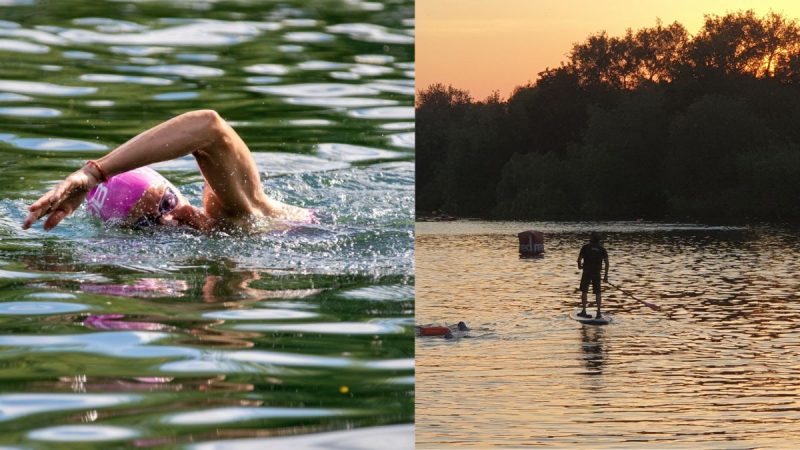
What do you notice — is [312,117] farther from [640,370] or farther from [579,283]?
[640,370]

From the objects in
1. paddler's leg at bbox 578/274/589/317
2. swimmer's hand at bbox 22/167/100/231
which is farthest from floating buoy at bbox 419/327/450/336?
swimmer's hand at bbox 22/167/100/231

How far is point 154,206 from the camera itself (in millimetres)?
4195

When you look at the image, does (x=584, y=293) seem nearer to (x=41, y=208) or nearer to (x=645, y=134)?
(x=645, y=134)

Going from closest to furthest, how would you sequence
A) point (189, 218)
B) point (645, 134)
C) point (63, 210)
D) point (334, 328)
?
point (63, 210) → point (334, 328) → point (189, 218) → point (645, 134)

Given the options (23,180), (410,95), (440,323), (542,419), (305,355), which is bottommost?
(542,419)

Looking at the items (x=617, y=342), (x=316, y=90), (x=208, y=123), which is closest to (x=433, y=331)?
(x=617, y=342)

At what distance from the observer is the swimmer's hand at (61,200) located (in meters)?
3.22

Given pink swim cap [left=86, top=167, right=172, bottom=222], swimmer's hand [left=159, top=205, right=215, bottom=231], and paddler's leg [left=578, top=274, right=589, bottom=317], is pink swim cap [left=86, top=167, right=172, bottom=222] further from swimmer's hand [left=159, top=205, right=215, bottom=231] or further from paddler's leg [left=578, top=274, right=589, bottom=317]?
paddler's leg [left=578, top=274, right=589, bottom=317]

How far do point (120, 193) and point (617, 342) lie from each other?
7.06 m

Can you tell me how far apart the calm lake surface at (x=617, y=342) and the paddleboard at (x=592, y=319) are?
6cm

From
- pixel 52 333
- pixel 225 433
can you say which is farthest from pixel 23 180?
pixel 225 433

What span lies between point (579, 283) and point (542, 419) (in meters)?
1.34

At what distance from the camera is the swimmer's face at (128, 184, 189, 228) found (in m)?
4.17

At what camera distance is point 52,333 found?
3.33 m
